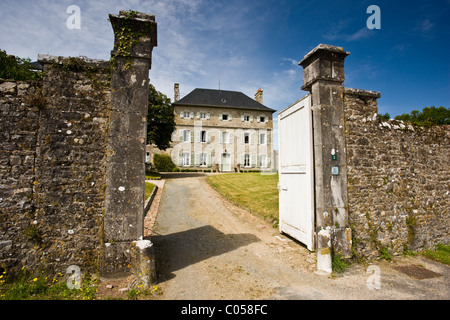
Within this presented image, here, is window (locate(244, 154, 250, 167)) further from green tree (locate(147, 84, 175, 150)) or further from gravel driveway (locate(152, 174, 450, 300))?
gravel driveway (locate(152, 174, 450, 300))

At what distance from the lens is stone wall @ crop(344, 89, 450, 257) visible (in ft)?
15.9

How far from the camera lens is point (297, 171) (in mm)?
5379

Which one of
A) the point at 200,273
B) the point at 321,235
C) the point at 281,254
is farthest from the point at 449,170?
the point at 200,273

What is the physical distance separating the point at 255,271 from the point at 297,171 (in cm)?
247

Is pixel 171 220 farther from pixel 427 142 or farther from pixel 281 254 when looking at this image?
pixel 427 142

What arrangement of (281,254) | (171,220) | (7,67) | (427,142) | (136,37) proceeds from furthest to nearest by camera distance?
(7,67)
(171,220)
(427,142)
(281,254)
(136,37)

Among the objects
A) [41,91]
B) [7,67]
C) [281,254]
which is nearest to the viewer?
[41,91]

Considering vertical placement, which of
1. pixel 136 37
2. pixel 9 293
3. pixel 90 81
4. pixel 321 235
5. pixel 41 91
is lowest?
pixel 9 293

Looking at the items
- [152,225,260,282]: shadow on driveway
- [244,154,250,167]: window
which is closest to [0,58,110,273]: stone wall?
[152,225,260,282]: shadow on driveway

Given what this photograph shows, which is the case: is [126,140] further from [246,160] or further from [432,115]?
[432,115]

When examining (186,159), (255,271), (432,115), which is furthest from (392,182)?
(432,115)

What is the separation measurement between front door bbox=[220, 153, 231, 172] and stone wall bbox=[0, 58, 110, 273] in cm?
2349
